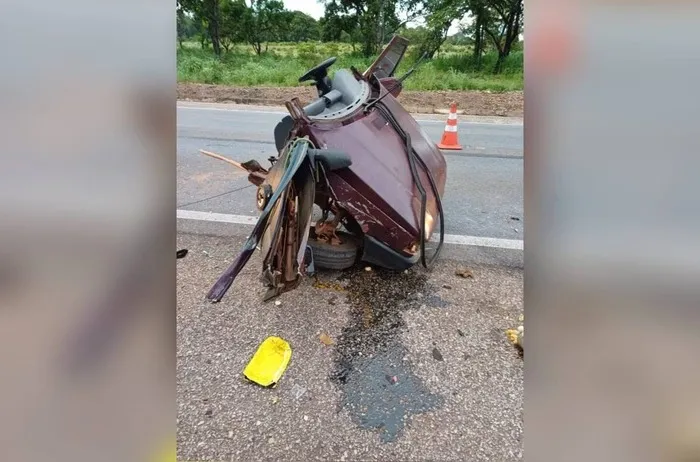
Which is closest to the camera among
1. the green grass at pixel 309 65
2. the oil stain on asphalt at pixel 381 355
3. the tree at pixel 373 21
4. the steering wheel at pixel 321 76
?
the oil stain on asphalt at pixel 381 355

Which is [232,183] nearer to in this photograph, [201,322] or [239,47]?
[201,322]

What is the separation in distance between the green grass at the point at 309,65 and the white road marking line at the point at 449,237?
9589mm

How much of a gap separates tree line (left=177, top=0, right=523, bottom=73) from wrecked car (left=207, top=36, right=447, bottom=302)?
12.9 meters

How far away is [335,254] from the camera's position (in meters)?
3.09

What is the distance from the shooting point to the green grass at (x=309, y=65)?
1453cm

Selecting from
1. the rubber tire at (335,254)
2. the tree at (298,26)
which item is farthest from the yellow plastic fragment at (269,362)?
the tree at (298,26)

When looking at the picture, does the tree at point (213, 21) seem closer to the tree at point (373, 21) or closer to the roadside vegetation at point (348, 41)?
the roadside vegetation at point (348, 41)

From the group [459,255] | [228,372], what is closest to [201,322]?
[228,372]

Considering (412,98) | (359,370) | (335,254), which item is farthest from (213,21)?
(359,370)

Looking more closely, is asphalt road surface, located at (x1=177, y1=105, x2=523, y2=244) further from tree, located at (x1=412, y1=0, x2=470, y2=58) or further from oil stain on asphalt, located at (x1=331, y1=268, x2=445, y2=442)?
tree, located at (x1=412, y1=0, x2=470, y2=58)
